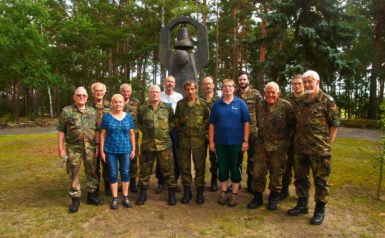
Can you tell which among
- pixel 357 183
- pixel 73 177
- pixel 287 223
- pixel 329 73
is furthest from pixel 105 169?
pixel 329 73

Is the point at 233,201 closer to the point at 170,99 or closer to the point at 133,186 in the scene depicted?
the point at 133,186

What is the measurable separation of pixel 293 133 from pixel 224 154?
2.93 feet

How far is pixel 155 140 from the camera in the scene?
12.6 feet

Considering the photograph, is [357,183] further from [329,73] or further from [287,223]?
[329,73]

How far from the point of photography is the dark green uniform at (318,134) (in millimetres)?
3271

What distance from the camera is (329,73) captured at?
12469 millimetres

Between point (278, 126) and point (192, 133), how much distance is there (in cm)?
107

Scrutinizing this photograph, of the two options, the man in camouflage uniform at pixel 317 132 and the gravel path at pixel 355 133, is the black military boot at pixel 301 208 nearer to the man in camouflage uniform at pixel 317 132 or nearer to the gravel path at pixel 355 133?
the man in camouflage uniform at pixel 317 132

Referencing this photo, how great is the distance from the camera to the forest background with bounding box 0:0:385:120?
12.2 metres

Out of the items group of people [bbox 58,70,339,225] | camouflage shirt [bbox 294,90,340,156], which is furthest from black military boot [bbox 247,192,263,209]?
camouflage shirt [bbox 294,90,340,156]

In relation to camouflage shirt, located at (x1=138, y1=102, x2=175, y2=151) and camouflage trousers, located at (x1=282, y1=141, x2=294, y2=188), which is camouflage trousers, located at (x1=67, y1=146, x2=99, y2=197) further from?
camouflage trousers, located at (x1=282, y1=141, x2=294, y2=188)

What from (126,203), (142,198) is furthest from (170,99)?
(126,203)

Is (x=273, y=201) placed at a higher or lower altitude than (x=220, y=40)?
lower

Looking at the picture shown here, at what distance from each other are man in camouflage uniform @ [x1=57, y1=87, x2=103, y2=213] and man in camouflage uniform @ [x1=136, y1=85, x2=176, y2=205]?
0.63 meters
